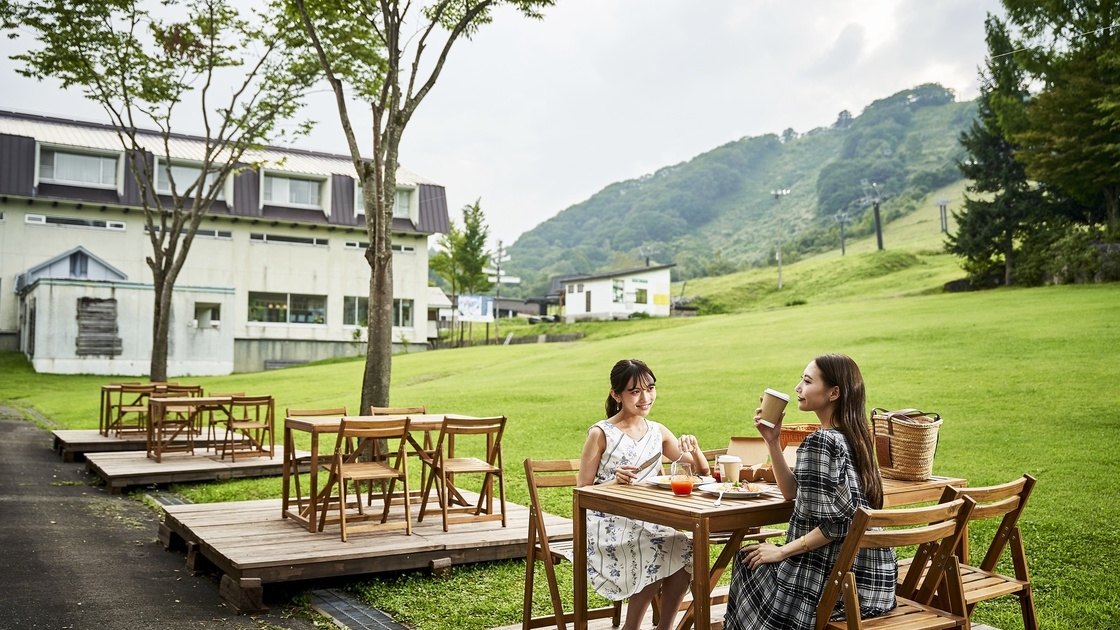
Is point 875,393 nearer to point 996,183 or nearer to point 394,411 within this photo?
point 394,411

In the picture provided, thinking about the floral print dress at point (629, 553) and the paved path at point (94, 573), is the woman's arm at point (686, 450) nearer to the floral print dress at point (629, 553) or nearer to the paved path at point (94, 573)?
the floral print dress at point (629, 553)

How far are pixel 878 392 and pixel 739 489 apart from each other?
12.8 metres

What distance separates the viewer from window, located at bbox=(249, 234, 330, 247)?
41969 millimetres

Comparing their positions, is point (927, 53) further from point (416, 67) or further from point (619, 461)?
point (619, 461)

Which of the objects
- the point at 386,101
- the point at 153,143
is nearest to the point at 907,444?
the point at 386,101

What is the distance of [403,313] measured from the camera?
1783 inches

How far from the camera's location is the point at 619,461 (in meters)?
4.94

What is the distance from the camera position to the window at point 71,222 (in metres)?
37.8

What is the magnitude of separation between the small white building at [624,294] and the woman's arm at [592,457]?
52.1 m

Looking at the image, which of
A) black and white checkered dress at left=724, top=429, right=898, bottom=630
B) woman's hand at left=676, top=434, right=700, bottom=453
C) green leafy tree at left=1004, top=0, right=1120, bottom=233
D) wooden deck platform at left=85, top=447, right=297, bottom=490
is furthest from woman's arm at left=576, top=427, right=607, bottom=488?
green leafy tree at left=1004, top=0, right=1120, bottom=233

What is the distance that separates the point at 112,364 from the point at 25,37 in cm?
1982

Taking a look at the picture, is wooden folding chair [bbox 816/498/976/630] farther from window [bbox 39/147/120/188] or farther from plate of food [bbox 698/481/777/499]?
window [bbox 39/147/120/188]

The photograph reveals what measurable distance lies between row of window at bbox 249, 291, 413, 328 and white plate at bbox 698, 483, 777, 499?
125 feet

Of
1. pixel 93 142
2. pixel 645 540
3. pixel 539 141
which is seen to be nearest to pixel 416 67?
pixel 645 540
